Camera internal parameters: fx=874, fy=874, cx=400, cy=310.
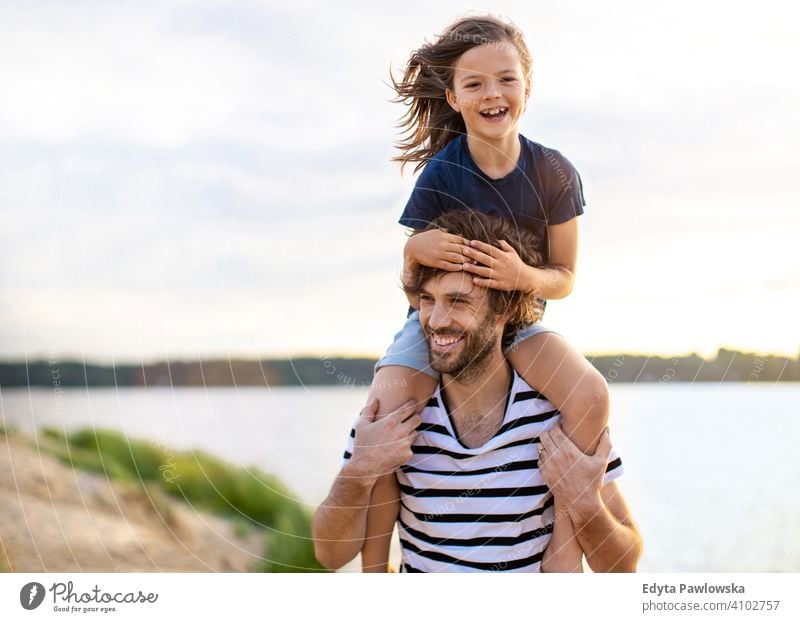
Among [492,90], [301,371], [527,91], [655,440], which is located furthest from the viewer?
[655,440]

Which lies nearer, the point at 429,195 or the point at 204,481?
the point at 429,195

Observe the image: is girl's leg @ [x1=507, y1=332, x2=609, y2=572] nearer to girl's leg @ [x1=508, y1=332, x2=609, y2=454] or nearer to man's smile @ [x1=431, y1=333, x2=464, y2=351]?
girl's leg @ [x1=508, y1=332, x2=609, y2=454]

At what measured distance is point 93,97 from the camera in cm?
199

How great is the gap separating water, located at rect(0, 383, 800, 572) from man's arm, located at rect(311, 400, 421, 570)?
130 mm

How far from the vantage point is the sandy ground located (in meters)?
2.00

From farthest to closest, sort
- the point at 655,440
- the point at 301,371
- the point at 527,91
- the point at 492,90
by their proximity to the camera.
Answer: the point at 655,440 < the point at 301,371 < the point at 527,91 < the point at 492,90

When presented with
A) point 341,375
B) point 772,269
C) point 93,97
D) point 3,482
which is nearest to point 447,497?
point 341,375

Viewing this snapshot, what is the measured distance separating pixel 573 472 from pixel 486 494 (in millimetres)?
182

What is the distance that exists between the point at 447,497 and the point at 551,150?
76 centimetres

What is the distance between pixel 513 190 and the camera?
181cm

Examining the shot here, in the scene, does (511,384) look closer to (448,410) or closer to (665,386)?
(448,410)

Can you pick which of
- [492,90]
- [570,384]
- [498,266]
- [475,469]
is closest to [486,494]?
[475,469]

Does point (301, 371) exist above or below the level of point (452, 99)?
below

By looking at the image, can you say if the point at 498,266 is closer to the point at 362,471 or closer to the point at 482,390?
the point at 482,390
